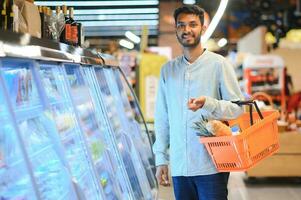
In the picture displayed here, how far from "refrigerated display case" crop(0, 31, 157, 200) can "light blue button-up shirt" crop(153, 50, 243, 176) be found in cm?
51

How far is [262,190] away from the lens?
6.25 meters

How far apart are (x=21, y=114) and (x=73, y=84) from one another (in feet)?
2.83

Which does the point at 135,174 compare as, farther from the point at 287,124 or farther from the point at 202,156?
the point at 287,124

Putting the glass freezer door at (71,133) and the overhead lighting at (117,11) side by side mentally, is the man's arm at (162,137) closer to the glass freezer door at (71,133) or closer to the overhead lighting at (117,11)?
the glass freezer door at (71,133)

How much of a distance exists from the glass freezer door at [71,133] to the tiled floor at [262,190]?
8.85 feet

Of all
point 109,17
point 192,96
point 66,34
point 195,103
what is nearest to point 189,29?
point 192,96

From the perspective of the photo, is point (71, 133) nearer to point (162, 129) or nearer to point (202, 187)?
point (162, 129)

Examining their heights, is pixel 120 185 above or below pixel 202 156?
below

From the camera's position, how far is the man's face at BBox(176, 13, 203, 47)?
2.77 meters

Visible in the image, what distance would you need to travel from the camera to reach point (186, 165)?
9.16 ft

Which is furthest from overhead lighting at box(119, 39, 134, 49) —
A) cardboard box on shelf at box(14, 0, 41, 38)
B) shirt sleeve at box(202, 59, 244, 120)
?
cardboard box on shelf at box(14, 0, 41, 38)

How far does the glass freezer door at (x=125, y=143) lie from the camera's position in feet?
11.8

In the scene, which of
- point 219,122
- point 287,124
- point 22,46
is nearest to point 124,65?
point 287,124

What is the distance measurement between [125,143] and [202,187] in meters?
1.17
